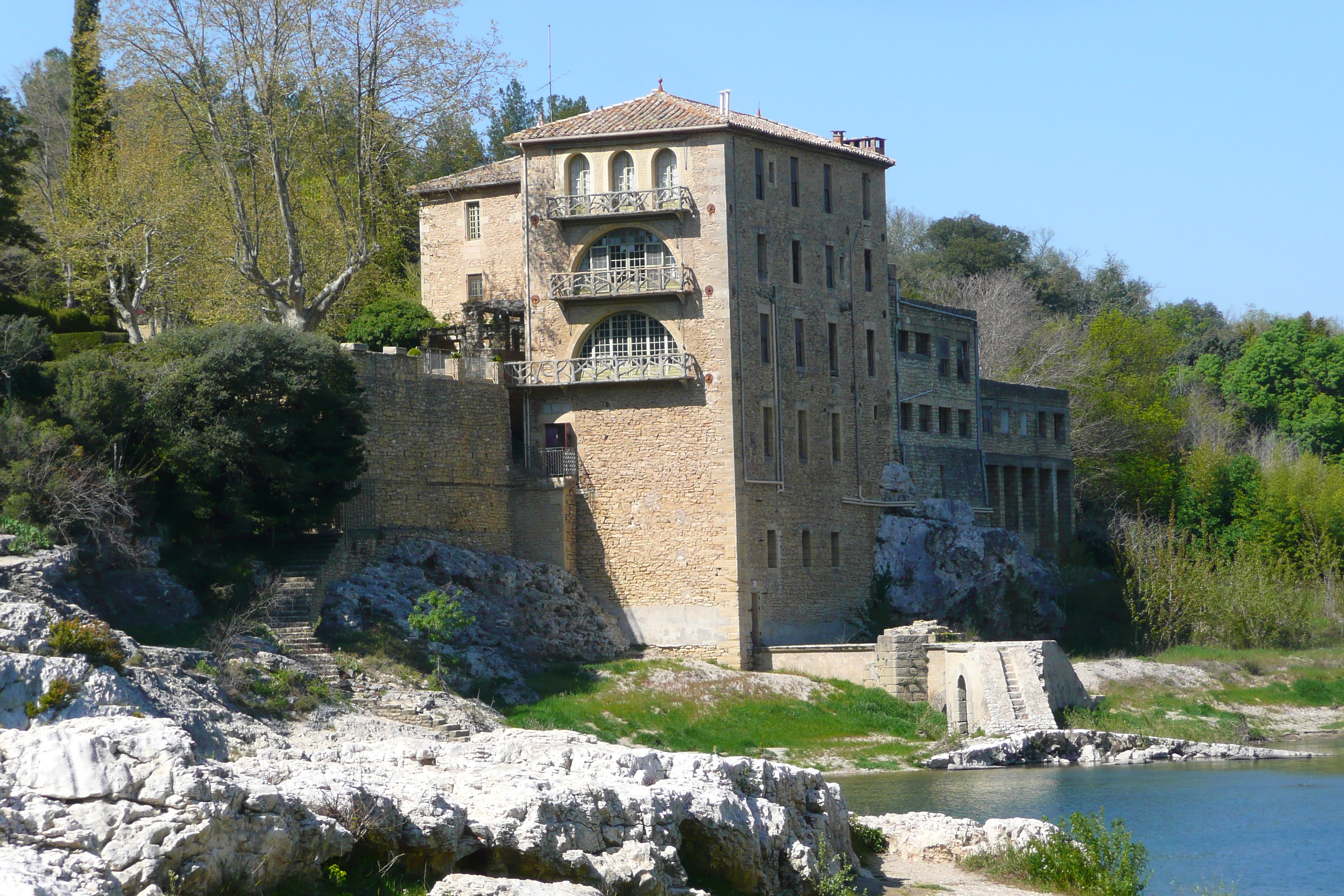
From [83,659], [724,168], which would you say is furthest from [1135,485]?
[83,659]

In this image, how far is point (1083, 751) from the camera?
129 feet

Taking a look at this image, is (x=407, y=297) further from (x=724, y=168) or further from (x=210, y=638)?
(x=210, y=638)

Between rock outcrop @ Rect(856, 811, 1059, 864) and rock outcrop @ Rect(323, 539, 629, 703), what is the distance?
47.2 ft

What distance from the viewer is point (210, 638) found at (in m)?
32.4

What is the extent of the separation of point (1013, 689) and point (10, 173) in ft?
99.1

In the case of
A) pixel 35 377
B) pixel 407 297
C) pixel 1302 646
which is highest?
pixel 407 297

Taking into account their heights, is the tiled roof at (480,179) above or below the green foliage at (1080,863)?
above

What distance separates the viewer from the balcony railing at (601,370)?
149ft

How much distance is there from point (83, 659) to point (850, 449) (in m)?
30.0

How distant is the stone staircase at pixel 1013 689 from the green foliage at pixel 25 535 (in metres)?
22.8

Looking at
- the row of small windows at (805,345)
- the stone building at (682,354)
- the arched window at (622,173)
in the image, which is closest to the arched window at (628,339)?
the stone building at (682,354)

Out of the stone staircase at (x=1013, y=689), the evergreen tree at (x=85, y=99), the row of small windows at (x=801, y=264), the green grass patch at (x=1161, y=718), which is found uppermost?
the evergreen tree at (x=85, y=99)

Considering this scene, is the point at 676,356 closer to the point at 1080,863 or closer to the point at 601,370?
the point at 601,370

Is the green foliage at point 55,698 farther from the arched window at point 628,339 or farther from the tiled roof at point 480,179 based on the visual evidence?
the tiled roof at point 480,179
